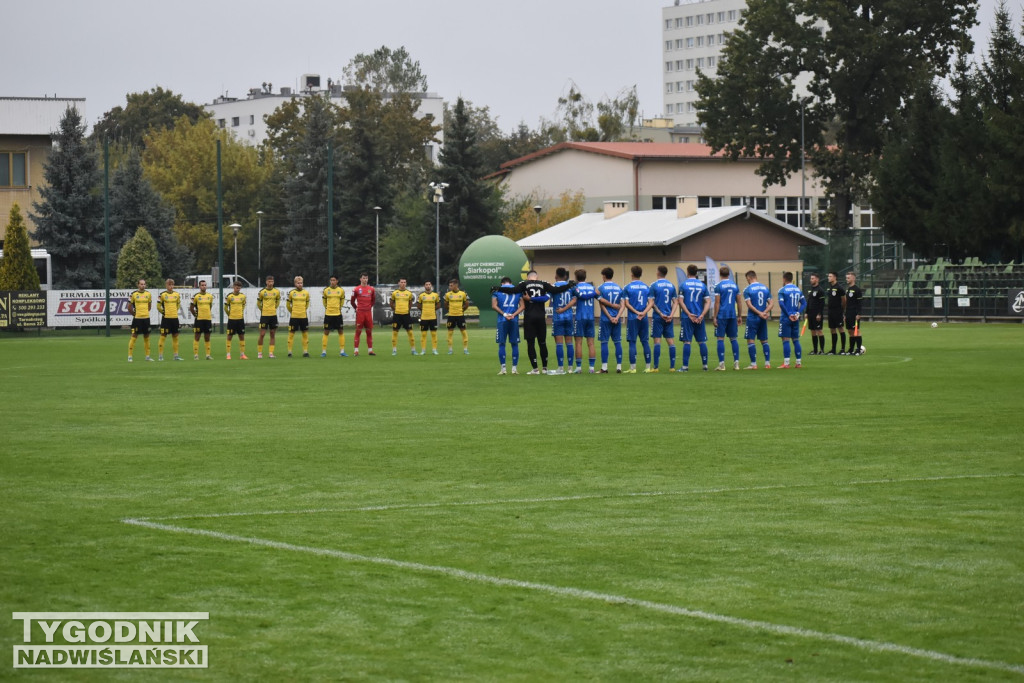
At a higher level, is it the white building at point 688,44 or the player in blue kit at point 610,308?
the white building at point 688,44

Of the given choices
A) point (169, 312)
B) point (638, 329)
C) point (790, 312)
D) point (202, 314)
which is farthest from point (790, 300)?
point (169, 312)

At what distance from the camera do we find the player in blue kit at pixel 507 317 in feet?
84.2

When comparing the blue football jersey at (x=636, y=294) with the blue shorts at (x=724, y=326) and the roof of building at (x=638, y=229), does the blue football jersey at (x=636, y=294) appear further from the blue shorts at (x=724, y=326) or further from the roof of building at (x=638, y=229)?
the roof of building at (x=638, y=229)

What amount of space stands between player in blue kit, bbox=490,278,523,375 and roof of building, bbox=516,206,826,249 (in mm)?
31690

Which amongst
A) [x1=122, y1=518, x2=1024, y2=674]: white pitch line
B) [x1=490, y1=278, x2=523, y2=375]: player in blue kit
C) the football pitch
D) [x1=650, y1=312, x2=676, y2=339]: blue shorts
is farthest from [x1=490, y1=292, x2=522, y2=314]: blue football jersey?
[x1=122, y1=518, x2=1024, y2=674]: white pitch line

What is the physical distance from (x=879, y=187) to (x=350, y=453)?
52271 mm

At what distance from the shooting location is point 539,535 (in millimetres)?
9125

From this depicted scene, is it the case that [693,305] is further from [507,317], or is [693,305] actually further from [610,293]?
[507,317]

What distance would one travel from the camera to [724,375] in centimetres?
2534

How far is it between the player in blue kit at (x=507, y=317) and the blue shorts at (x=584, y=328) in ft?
3.57

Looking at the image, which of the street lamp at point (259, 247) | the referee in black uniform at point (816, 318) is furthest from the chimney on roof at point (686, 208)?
the street lamp at point (259, 247)

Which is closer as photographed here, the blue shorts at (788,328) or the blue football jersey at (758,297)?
the blue football jersey at (758,297)

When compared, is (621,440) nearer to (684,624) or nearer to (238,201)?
(684,624)

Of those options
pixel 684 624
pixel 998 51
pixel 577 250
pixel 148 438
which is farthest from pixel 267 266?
pixel 684 624
